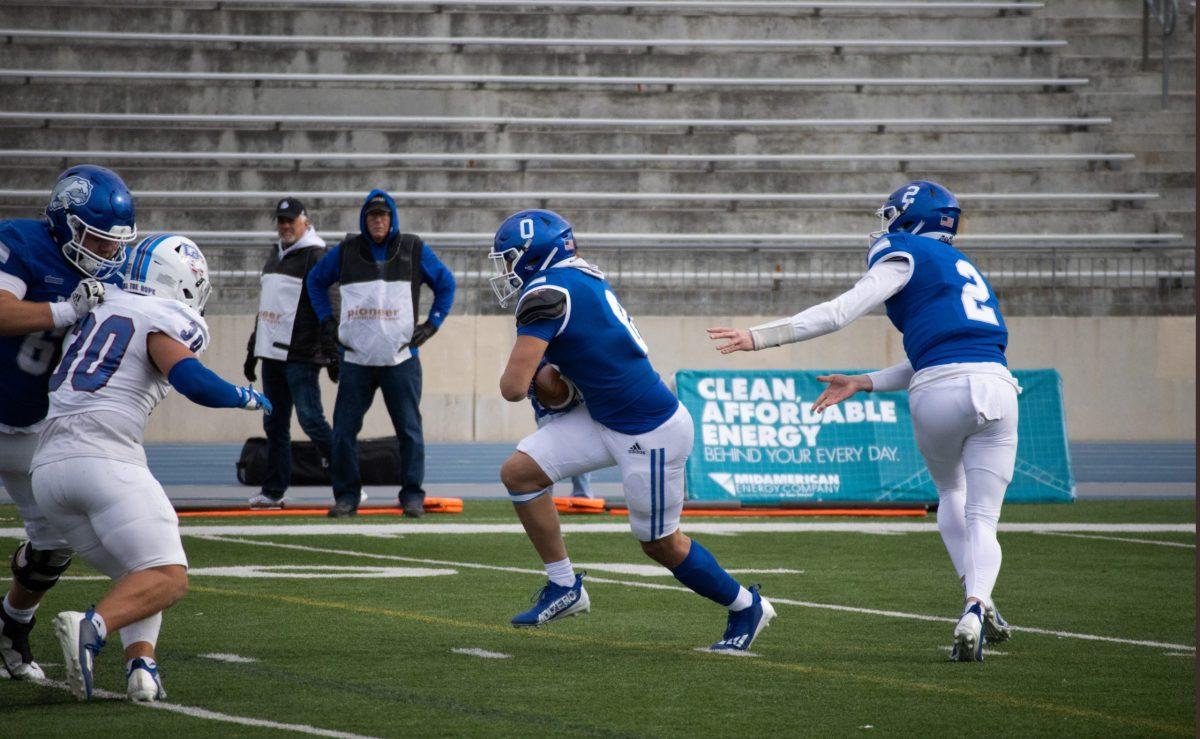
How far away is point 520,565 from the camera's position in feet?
30.3

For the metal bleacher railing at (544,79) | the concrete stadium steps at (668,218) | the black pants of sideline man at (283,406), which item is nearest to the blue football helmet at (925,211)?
the black pants of sideline man at (283,406)

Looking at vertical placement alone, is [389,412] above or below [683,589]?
above

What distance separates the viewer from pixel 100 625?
4.96m

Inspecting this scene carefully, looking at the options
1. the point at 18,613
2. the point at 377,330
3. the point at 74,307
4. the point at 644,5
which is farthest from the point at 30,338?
the point at 644,5

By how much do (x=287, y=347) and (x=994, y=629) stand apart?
6.56 m

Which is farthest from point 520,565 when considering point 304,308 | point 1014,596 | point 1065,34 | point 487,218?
point 1065,34

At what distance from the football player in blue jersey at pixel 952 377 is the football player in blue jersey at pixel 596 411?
39cm

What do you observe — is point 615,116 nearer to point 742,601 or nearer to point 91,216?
point 742,601

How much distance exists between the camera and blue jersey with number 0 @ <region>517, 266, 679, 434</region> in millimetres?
6301

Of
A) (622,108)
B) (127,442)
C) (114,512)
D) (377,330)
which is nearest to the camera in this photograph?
(114,512)

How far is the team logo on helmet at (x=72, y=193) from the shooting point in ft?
18.3

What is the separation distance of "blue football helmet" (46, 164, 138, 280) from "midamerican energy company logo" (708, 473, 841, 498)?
7786 mm

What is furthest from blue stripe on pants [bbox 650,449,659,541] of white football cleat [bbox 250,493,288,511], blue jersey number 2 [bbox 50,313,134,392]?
white football cleat [bbox 250,493,288,511]

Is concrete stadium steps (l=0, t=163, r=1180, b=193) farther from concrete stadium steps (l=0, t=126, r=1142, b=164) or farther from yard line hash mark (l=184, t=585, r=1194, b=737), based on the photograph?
yard line hash mark (l=184, t=585, r=1194, b=737)
